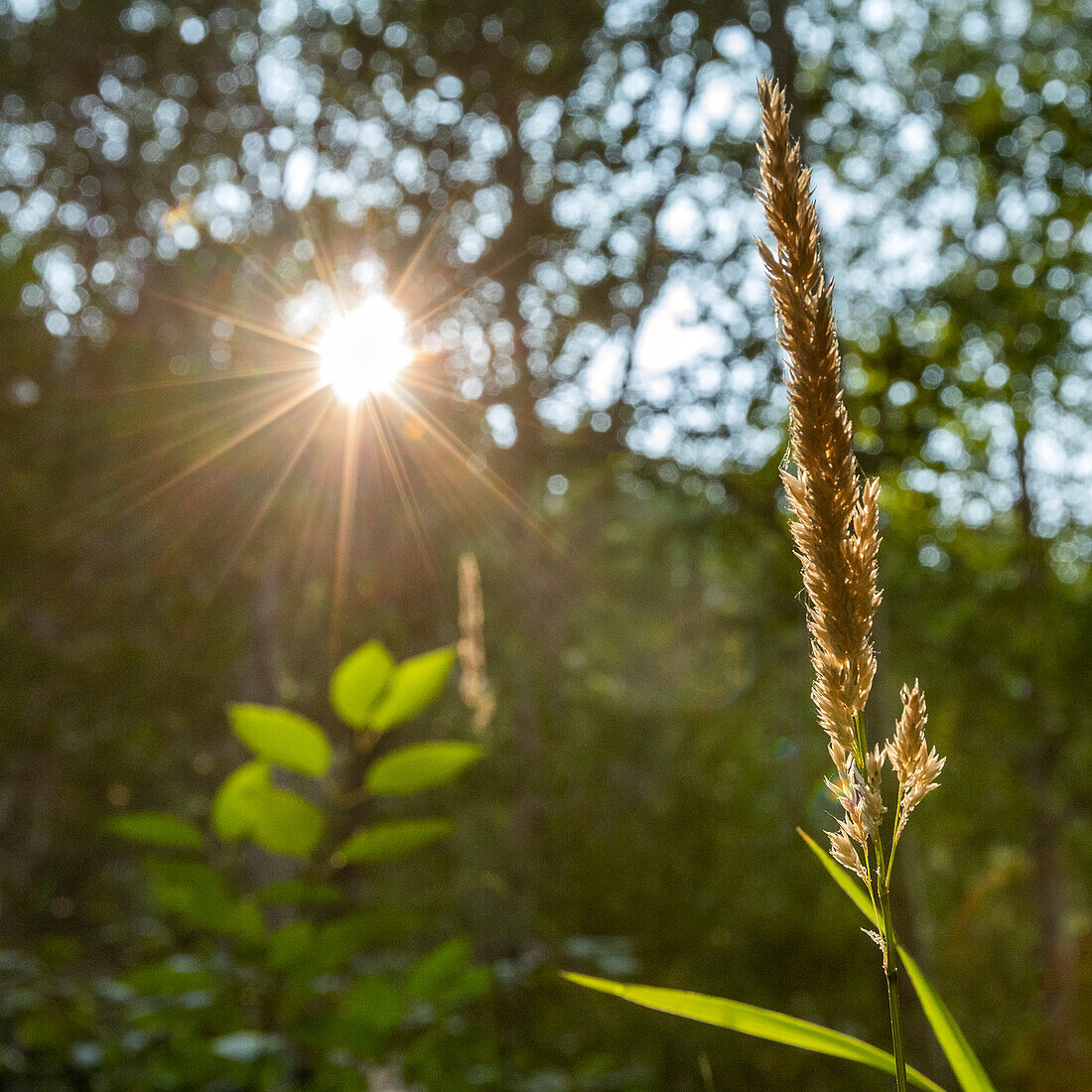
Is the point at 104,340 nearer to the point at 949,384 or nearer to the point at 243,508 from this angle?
the point at 243,508

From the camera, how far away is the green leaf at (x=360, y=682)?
1032mm

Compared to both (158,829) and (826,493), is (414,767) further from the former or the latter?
(826,493)

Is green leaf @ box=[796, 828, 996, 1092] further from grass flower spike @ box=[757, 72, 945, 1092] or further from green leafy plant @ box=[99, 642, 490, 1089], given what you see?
green leafy plant @ box=[99, 642, 490, 1089]

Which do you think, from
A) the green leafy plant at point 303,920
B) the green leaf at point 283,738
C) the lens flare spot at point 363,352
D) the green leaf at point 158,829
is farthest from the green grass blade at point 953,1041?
the lens flare spot at point 363,352

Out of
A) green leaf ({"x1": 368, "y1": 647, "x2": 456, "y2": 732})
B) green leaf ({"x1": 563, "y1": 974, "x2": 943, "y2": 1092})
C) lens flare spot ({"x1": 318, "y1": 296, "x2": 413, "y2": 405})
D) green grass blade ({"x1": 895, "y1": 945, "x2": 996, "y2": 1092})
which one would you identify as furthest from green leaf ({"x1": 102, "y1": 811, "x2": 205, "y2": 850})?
lens flare spot ({"x1": 318, "y1": 296, "x2": 413, "y2": 405})

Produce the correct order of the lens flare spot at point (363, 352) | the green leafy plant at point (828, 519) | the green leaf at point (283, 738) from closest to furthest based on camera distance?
the green leafy plant at point (828, 519)
the green leaf at point (283, 738)
the lens flare spot at point (363, 352)

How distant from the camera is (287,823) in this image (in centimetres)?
101

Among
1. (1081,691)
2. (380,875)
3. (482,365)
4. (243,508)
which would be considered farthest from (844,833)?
(380,875)

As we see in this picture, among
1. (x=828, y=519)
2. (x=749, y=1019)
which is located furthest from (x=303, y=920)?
(x=828, y=519)

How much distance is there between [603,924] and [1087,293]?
18.7 feet

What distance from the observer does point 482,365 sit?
4305mm

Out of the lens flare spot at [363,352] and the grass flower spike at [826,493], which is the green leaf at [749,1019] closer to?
the grass flower spike at [826,493]

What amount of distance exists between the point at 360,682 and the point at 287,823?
18 centimetres

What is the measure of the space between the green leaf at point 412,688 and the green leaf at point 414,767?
0.14 ft
